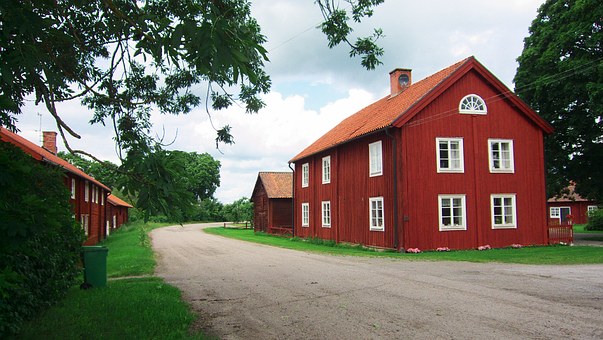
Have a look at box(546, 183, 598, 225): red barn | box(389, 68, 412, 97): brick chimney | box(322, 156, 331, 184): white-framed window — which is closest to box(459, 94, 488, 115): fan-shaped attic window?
box(389, 68, 412, 97): brick chimney

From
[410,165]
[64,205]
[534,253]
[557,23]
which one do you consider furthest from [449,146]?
[64,205]

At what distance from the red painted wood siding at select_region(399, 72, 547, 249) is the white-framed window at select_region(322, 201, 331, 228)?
8322mm

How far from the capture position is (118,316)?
7609mm

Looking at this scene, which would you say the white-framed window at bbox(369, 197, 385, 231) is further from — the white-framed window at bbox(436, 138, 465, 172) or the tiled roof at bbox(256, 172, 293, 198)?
the tiled roof at bbox(256, 172, 293, 198)

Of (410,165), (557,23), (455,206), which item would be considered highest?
(557,23)

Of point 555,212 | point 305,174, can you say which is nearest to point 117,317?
point 305,174

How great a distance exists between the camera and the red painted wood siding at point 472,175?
68.0 feet

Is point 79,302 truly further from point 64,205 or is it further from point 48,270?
point 64,205

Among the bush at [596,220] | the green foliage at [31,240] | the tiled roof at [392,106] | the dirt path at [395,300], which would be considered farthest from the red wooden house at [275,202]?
the green foliage at [31,240]

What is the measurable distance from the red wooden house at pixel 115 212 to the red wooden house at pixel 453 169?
28698mm

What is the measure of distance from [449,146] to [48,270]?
17.7 m

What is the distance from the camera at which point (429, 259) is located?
17.6 meters

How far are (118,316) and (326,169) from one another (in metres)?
22.0

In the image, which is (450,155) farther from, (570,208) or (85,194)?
(570,208)
